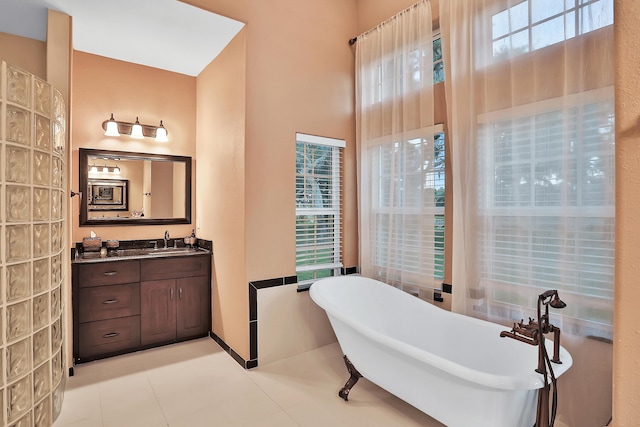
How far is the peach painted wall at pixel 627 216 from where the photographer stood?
2.47 feet

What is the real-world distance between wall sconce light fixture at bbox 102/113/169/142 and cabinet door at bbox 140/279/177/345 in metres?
1.58

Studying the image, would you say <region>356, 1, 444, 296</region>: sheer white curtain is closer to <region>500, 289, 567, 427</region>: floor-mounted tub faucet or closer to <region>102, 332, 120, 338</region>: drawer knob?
<region>500, 289, 567, 427</region>: floor-mounted tub faucet

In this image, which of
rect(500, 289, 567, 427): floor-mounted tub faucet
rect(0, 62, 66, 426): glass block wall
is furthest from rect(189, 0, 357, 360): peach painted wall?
rect(500, 289, 567, 427): floor-mounted tub faucet

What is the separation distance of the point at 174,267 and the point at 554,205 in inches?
125

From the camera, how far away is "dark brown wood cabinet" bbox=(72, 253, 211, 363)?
2.91 metres

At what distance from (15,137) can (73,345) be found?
1919mm

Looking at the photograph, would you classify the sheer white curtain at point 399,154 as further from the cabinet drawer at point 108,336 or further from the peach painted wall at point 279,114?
the cabinet drawer at point 108,336

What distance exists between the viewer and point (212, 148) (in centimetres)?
348

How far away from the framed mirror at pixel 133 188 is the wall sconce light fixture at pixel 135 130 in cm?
20

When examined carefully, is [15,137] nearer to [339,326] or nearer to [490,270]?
[339,326]

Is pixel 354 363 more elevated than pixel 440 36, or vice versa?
pixel 440 36

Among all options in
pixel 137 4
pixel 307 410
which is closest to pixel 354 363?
pixel 307 410

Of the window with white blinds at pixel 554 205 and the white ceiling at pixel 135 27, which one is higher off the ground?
the white ceiling at pixel 135 27

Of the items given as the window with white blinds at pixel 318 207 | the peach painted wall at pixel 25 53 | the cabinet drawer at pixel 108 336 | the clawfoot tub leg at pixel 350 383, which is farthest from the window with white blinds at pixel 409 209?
the peach painted wall at pixel 25 53
